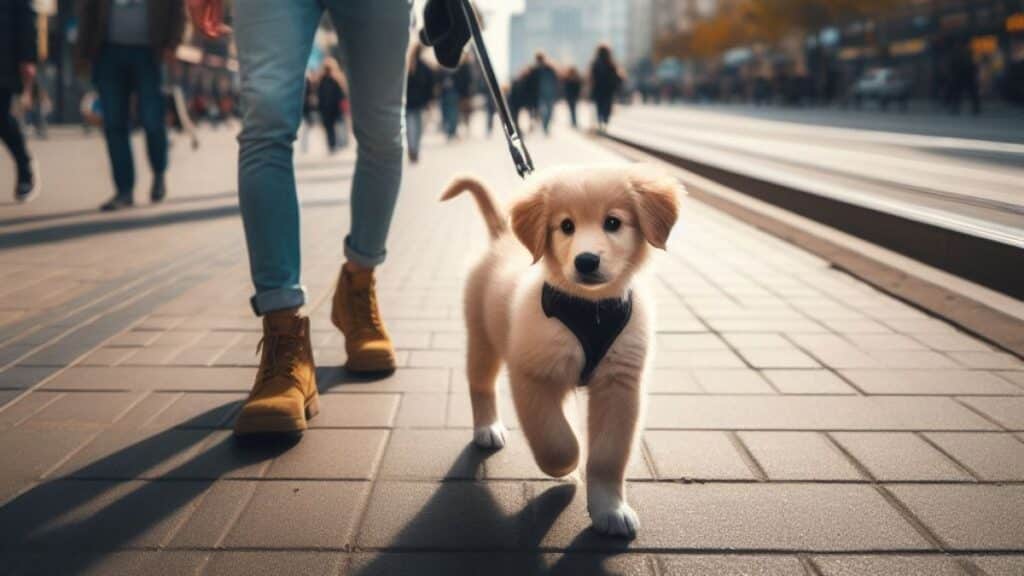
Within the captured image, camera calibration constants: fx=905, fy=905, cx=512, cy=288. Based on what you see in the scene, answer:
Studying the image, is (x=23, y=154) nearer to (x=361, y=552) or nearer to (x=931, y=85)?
(x=361, y=552)

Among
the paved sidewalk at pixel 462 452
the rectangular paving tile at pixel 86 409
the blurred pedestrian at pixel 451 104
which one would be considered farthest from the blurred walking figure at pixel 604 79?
the rectangular paving tile at pixel 86 409

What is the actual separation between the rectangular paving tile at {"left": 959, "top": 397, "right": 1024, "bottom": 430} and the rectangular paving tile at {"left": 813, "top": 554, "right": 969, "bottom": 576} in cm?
113

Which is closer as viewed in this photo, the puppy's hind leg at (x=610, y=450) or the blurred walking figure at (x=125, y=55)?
the puppy's hind leg at (x=610, y=450)

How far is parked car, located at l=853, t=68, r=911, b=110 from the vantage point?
38562 mm

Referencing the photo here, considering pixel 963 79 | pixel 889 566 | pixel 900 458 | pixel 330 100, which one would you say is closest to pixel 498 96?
pixel 900 458

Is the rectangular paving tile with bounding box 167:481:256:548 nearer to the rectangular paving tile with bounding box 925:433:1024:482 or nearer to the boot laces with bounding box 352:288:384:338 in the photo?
the boot laces with bounding box 352:288:384:338

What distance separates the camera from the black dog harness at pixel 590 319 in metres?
2.32

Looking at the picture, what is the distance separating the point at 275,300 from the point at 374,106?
88cm

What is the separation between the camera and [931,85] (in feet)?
159

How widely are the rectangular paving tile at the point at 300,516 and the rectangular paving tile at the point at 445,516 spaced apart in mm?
56

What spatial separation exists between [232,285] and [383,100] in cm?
231

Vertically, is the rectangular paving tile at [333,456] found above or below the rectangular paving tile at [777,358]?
below

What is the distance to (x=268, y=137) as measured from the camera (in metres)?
3.05

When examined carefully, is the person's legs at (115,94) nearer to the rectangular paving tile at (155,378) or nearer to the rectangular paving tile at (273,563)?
the rectangular paving tile at (155,378)
